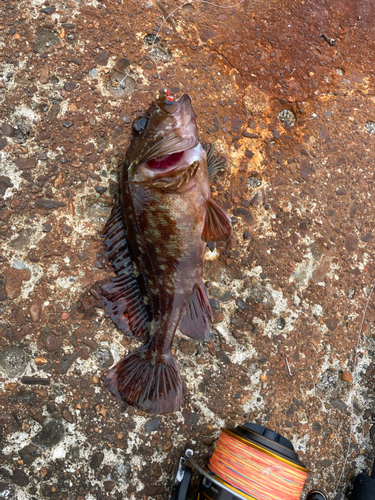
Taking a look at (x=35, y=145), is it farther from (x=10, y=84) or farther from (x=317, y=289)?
(x=317, y=289)

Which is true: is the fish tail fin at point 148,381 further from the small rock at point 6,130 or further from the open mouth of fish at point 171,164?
the small rock at point 6,130

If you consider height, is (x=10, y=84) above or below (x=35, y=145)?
above

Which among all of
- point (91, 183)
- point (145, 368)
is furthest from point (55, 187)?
point (145, 368)

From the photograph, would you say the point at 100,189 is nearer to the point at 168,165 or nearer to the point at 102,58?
the point at 168,165

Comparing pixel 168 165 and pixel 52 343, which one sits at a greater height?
pixel 168 165

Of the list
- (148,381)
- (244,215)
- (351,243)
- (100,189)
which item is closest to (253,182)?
(244,215)

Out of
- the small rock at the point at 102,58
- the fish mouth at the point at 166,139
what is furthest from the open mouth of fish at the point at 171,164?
the small rock at the point at 102,58
